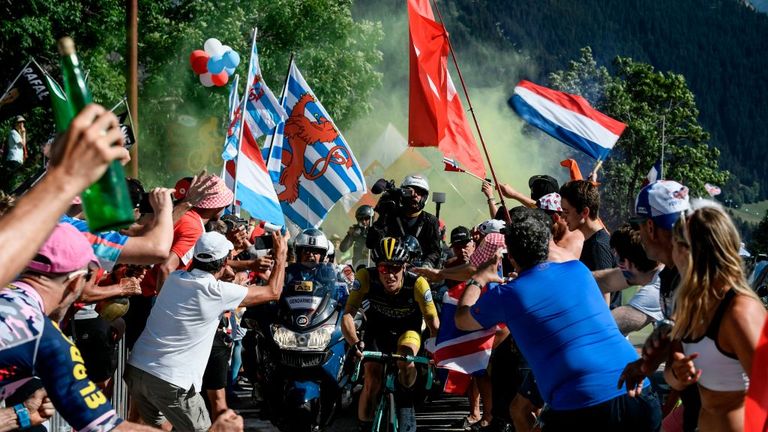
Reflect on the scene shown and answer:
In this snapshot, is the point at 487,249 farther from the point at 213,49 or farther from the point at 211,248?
the point at 213,49

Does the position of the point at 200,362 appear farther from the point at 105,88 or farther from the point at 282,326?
the point at 105,88

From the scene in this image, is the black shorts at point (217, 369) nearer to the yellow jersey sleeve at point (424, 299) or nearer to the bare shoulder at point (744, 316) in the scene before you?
the yellow jersey sleeve at point (424, 299)

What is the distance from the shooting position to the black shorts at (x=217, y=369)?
7824 millimetres

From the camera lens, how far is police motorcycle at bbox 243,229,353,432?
8148 millimetres

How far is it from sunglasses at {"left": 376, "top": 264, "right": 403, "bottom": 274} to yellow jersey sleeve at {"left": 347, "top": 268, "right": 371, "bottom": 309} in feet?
0.75

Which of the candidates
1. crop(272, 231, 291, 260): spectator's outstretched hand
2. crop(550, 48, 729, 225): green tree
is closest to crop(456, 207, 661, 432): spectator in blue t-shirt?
crop(272, 231, 291, 260): spectator's outstretched hand

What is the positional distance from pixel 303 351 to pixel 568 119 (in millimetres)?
4045

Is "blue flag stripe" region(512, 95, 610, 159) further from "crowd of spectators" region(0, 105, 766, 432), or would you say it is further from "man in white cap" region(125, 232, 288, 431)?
"man in white cap" region(125, 232, 288, 431)

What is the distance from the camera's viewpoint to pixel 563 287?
16.4 ft

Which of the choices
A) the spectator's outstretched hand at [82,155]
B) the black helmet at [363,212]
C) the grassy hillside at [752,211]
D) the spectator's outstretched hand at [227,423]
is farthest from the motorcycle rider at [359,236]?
the grassy hillside at [752,211]

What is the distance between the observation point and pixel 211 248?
6723 millimetres

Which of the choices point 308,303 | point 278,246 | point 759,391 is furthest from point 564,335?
point 308,303

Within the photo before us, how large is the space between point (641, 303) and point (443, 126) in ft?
15.1

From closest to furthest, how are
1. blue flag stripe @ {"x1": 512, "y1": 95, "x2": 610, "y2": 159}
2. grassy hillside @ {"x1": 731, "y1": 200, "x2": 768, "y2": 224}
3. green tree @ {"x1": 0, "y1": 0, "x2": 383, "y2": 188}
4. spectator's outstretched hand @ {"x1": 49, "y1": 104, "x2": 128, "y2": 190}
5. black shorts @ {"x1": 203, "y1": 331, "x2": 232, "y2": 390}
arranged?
spectator's outstretched hand @ {"x1": 49, "y1": 104, "x2": 128, "y2": 190} → black shorts @ {"x1": 203, "y1": 331, "x2": 232, "y2": 390} → blue flag stripe @ {"x1": 512, "y1": 95, "x2": 610, "y2": 159} → green tree @ {"x1": 0, "y1": 0, "x2": 383, "y2": 188} → grassy hillside @ {"x1": 731, "y1": 200, "x2": 768, "y2": 224}
